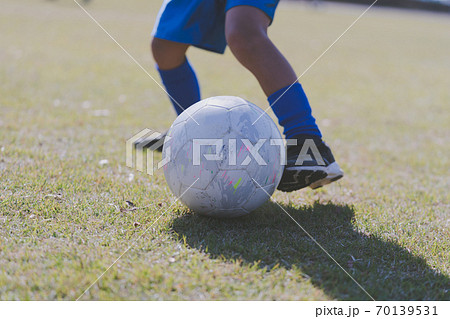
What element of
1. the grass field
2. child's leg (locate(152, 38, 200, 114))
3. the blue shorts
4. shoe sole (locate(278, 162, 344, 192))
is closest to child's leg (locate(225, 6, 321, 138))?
shoe sole (locate(278, 162, 344, 192))

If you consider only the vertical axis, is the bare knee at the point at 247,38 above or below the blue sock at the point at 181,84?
above

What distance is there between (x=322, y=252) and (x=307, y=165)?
0.62 m

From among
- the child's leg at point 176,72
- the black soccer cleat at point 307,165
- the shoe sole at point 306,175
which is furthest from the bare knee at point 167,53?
the shoe sole at point 306,175

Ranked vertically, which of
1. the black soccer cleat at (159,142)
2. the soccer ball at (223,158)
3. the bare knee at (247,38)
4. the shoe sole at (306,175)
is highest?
the bare knee at (247,38)

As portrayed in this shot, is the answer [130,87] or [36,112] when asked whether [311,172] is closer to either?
[36,112]

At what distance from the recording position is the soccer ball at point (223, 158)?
2418 mm

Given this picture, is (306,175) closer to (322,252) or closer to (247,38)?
(322,252)

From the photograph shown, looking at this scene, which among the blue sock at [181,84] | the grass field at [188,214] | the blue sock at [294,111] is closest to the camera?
the grass field at [188,214]

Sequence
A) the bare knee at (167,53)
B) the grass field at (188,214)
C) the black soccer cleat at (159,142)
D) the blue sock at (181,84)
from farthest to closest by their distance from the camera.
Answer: the black soccer cleat at (159,142), the blue sock at (181,84), the bare knee at (167,53), the grass field at (188,214)

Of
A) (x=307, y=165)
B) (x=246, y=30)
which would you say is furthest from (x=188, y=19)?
(x=307, y=165)

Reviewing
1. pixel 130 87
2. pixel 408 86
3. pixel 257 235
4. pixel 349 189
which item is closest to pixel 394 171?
pixel 349 189

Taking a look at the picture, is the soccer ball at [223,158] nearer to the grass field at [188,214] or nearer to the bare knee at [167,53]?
the grass field at [188,214]

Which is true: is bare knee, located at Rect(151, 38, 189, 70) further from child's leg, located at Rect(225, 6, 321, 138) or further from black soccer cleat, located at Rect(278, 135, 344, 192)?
black soccer cleat, located at Rect(278, 135, 344, 192)

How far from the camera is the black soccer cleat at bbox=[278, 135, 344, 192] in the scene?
2.74 metres
